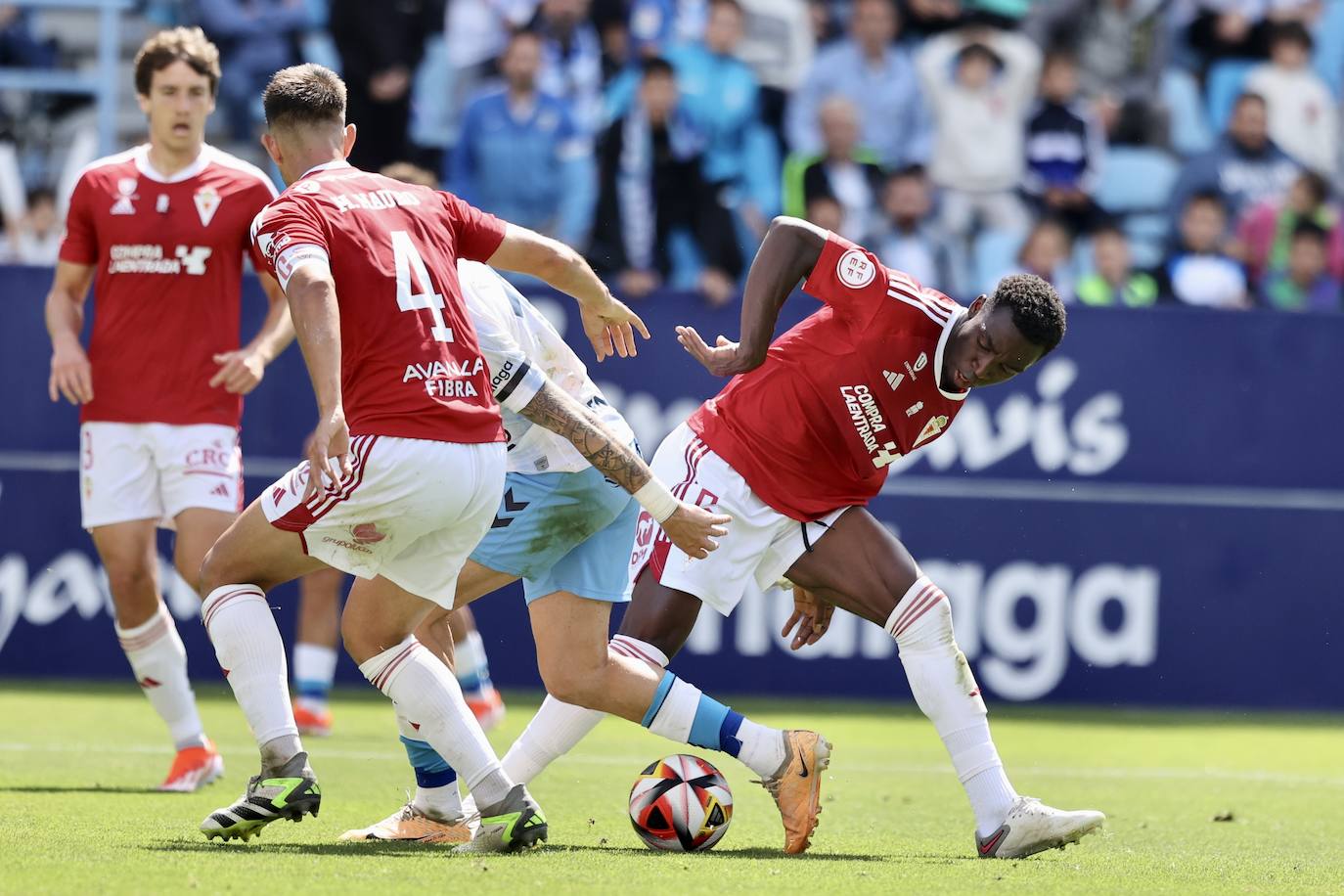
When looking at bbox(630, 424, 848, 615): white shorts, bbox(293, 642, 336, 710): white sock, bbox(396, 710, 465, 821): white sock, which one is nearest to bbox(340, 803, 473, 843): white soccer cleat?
bbox(396, 710, 465, 821): white sock

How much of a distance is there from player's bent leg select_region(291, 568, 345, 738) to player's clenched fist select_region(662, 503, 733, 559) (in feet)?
14.7

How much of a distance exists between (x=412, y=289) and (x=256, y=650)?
1192 millimetres

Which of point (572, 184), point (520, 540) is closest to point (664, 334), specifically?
point (572, 184)

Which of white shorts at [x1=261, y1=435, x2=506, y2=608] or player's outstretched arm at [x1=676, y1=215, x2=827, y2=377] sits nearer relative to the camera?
white shorts at [x1=261, y1=435, x2=506, y2=608]

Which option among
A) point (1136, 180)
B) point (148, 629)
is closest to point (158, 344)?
point (148, 629)

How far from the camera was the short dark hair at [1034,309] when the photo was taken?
616 cm

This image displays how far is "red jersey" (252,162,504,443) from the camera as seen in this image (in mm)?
5512

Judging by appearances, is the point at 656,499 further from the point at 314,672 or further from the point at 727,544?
the point at 314,672

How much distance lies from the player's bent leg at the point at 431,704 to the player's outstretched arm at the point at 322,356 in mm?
588

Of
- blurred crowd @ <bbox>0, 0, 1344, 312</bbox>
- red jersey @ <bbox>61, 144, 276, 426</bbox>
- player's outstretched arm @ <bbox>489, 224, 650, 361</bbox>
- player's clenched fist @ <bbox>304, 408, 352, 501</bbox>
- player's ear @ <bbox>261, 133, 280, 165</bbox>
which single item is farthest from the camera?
blurred crowd @ <bbox>0, 0, 1344, 312</bbox>

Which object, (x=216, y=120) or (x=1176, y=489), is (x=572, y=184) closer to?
(x=216, y=120)

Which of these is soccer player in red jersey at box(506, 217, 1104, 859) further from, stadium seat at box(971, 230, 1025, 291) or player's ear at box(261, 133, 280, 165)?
stadium seat at box(971, 230, 1025, 291)

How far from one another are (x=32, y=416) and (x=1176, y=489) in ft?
23.8

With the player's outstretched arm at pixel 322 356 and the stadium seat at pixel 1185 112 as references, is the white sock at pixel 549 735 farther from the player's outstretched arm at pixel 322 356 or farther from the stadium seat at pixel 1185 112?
the stadium seat at pixel 1185 112
